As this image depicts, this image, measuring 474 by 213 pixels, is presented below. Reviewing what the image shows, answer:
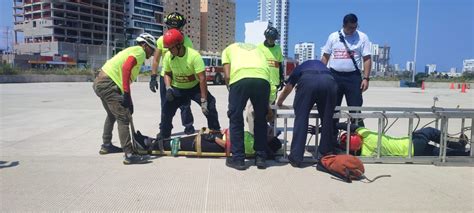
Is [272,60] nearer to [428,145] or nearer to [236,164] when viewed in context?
[236,164]

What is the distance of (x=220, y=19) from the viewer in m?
159

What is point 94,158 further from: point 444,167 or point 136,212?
point 444,167

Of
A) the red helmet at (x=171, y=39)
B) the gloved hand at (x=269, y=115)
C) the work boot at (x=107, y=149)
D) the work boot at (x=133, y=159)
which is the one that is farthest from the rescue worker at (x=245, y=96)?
the work boot at (x=107, y=149)

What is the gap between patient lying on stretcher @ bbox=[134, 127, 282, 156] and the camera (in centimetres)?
528

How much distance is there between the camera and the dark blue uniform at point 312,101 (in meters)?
4.71

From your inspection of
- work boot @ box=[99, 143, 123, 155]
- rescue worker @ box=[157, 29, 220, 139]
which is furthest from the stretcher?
work boot @ box=[99, 143, 123, 155]

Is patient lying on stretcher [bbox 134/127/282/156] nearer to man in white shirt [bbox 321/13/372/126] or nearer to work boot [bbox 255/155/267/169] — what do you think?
work boot [bbox 255/155/267/169]

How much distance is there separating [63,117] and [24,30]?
419 feet

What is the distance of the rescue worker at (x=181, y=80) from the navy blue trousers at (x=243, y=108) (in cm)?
77

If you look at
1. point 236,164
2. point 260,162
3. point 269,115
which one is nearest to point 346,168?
point 260,162

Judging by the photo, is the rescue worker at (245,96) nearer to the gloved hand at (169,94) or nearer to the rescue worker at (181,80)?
the rescue worker at (181,80)

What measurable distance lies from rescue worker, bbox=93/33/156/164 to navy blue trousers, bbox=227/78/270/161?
1.23 meters

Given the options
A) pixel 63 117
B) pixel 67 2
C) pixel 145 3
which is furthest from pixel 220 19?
pixel 63 117

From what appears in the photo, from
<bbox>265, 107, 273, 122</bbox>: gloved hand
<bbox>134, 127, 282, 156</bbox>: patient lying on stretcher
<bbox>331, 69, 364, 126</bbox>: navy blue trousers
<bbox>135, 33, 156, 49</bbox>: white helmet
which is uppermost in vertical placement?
<bbox>135, 33, 156, 49</bbox>: white helmet
